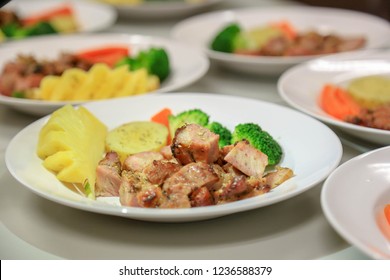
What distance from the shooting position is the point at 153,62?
100.0 inches

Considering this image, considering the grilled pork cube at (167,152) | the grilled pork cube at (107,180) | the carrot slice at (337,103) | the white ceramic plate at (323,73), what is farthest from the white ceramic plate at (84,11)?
the grilled pork cube at (107,180)

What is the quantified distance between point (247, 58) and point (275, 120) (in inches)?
25.9

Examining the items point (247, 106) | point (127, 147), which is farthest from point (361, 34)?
point (127, 147)

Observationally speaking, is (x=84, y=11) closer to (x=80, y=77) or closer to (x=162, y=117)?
(x=80, y=77)

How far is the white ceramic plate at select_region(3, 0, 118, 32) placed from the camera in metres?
3.33

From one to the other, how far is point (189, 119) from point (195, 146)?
32cm

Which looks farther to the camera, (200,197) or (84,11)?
(84,11)

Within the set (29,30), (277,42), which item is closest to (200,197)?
(277,42)

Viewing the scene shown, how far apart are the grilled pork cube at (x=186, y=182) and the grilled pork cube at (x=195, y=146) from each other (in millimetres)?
60

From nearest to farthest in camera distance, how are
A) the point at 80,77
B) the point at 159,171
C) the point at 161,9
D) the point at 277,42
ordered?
1. the point at 159,171
2. the point at 80,77
3. the point at 277,42
4. the point at 161,9

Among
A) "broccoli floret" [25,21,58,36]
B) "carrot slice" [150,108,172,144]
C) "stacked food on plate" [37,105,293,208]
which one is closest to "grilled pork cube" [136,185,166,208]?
"stacked food on plate" [37,105,293,208]

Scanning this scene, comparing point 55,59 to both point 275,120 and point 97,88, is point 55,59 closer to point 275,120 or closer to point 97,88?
point 97,88

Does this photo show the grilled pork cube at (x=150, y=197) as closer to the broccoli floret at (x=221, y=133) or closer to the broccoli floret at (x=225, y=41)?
the broccoli floret at (x=221, y=133)
